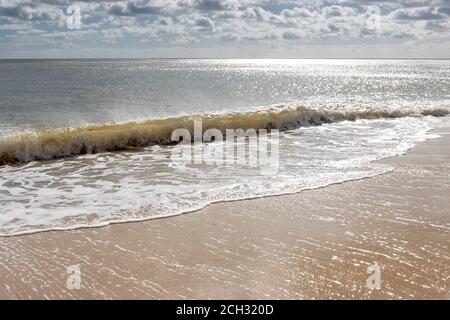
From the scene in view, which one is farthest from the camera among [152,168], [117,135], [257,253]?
[117,135]

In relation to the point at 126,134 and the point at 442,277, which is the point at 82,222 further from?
the point at 126,134

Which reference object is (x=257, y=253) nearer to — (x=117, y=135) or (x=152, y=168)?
(x=152, y=168)

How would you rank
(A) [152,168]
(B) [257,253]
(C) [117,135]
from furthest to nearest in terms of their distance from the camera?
(C) [117,135] < (A) [152,168] < (B) [257,253]

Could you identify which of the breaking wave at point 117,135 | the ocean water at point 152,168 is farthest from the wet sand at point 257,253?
the breaking wave at point 117,135

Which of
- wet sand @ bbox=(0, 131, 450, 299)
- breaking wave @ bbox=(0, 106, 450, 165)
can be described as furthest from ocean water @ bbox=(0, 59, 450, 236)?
wet sand @ bbox=(0, 131, 450, 299)

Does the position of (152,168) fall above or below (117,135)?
below

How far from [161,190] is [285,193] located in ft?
7.94

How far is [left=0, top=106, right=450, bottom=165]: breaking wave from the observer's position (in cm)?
1359

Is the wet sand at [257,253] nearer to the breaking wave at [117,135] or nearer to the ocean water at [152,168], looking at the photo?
the ocean water at [152,168]

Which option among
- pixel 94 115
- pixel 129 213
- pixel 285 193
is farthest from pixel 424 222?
pixel 94 115

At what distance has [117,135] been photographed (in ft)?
52.3

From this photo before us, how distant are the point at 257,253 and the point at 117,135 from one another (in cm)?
1082

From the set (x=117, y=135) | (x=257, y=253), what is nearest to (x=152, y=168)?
(x=117, y=135)

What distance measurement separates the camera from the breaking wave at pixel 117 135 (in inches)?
535
